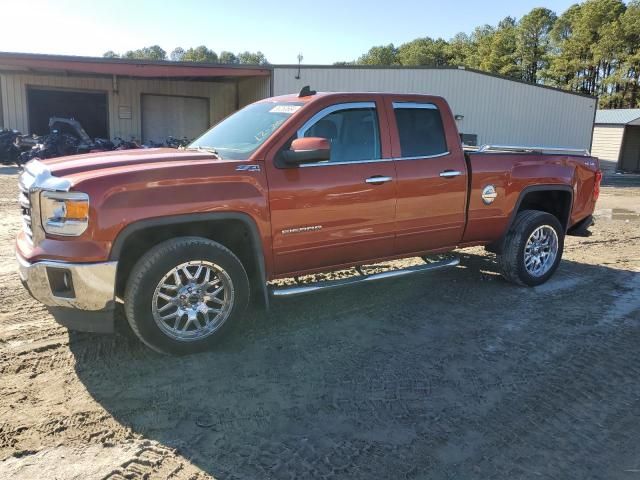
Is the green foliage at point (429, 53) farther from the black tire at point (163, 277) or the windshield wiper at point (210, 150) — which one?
the black tire at point (163, 277)

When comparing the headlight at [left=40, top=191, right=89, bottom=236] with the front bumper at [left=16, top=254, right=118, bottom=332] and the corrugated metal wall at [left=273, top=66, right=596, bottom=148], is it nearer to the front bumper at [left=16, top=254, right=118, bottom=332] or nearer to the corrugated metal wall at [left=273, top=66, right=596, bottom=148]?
the front bumper at [left=16, top=254, right=118, bottom=332]

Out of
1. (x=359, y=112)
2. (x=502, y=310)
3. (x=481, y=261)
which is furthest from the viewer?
(x=481, y=261)

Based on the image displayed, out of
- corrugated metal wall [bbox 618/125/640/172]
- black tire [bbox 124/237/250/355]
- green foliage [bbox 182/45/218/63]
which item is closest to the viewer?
black tire [bbox 124/237/250/355]

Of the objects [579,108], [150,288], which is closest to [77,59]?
[150,288]

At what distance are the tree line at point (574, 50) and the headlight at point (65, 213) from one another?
5302 cm

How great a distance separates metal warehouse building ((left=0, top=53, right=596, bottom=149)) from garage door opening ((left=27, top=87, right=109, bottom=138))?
1.5 inches

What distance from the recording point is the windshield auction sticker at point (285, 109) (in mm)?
4713

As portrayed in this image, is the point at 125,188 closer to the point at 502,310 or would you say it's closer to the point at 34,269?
the point at 34,269

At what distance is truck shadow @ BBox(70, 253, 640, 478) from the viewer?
9.89ft

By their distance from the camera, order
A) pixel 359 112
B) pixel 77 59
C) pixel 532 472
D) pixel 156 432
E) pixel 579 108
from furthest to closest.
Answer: pixel 579 108 → pixel 77 59 → pixel 359 112 → pixel 156 432 → pixel 532 472

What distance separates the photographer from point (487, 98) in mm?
22891

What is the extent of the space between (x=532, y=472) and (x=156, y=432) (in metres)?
2.12

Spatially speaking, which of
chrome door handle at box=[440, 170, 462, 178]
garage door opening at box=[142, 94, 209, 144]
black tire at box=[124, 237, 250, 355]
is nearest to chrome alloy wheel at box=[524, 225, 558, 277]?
chrome door handle at box=[440, 170, 462, 178]

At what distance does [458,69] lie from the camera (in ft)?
71.2
